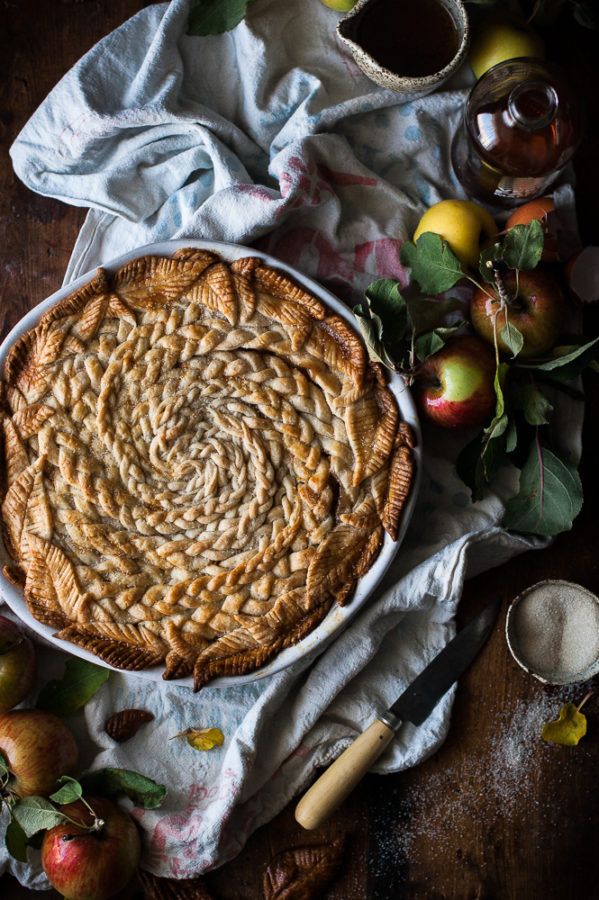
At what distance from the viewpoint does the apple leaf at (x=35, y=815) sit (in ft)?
4.50

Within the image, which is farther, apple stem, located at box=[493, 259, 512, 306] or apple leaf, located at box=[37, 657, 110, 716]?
apple leaf, located at box=[37, 657, 110, 716]

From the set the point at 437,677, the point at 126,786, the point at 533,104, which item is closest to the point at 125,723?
the point at 126,786

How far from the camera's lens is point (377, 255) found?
1492 mm

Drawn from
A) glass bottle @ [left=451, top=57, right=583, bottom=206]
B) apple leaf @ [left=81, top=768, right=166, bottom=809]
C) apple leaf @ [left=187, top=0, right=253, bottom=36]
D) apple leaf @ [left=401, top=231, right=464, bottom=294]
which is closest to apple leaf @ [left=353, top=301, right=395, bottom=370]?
apple leaf @ [left=401, top=231, right=464, bottom=294]

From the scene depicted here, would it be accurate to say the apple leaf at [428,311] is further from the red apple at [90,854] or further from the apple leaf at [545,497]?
the red apple at [90,854]

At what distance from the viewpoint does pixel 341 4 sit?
4.83 feet

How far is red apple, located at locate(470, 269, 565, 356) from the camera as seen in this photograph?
1380mm

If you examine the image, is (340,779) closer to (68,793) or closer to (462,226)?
(68,793)

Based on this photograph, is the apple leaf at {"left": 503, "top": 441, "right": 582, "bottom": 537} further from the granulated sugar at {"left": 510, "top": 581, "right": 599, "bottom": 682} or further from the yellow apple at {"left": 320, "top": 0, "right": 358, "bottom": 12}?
the yellow apple at {"left": 320, "top": 0, "right": 358, "bottom": 12}

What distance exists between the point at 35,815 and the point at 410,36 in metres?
1.38

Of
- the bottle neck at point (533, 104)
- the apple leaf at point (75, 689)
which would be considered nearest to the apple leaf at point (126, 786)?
the apple leaf at point (75, 689)

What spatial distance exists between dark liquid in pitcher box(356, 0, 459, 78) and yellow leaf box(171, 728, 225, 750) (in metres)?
1.13

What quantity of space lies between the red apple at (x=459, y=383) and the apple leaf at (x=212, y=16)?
648mm

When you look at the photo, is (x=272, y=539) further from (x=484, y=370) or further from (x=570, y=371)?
(x=570, y=371)
